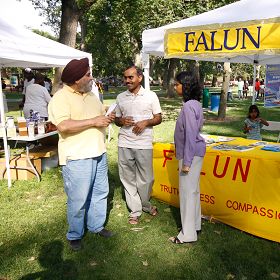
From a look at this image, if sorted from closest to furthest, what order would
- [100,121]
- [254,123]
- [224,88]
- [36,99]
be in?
[100,121] → [254,123] → [36,99] → [224,88]

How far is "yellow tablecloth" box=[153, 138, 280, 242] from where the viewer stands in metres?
3.95

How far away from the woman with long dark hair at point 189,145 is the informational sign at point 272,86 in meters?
5.53

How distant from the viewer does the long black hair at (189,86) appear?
3.50 metres

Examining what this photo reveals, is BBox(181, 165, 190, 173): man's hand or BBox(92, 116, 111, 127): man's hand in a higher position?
BBox(92, 116, 111, 127): man's hand

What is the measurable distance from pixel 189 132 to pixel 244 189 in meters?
1.24

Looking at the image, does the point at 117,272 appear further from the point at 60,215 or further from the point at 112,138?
the point at 112,138

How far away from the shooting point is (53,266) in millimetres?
3508

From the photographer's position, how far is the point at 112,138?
34.1ft

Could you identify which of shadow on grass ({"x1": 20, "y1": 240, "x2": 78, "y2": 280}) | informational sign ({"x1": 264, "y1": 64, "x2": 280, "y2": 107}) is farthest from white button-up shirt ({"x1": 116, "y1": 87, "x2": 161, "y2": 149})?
informational sign ({"x1": 264, "y1": 64, "x2": 280, "y2": 107})

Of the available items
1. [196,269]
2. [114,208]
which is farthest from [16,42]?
[196,269]

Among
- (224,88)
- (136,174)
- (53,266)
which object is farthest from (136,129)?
(224,88)

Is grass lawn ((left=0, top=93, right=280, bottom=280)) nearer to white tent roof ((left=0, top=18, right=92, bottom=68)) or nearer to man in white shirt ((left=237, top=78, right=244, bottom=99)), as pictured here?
white tent roof ((left=0, top=18, right=92, bottom=68))

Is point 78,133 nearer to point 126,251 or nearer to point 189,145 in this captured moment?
point 189,145

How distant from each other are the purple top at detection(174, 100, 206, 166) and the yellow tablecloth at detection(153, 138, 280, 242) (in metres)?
0.86
